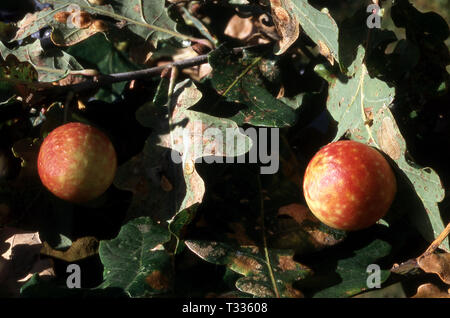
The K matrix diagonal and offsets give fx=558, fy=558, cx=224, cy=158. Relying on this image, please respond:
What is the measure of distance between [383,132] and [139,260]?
499 millimetres

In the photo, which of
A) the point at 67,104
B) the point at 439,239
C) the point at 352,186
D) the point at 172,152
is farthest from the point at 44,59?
the point at 439,239

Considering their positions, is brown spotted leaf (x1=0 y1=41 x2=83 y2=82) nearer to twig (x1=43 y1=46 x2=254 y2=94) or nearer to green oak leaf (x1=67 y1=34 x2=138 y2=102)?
twig (x1=43 y1=46 x2=254 y2=94)

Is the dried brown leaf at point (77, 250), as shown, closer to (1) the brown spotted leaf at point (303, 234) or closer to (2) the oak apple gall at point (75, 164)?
(2) the oak apple gall at point (75, 164)

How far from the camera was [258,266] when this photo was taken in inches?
41.0

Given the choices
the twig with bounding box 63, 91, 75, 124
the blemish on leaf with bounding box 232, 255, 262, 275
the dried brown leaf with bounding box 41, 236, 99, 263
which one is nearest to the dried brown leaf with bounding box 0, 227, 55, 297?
the dried brown leaf with bounding box 41, 236, 99, 263

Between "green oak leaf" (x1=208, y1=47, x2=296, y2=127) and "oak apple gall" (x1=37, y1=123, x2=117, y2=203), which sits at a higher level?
"green oak leaf" (x1=208, y1=47, x2=296, y2=127)

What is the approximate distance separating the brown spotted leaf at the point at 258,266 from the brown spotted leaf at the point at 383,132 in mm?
228

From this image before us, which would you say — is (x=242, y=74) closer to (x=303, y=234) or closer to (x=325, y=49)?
(x=325, y=49)

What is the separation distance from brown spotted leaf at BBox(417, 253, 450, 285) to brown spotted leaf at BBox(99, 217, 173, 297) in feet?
1.45

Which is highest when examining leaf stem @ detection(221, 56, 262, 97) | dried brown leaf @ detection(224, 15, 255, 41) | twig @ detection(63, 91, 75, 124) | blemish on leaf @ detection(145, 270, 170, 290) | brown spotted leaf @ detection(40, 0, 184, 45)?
brown spotted leaf @ detection(40, 0, 184, 45)

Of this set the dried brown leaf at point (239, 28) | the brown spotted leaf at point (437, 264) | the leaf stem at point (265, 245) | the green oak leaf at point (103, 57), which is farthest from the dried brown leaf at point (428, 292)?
the green oak leaf at point (103, 57)

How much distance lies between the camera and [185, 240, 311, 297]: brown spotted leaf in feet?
3.28

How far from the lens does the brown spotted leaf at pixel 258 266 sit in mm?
1000
